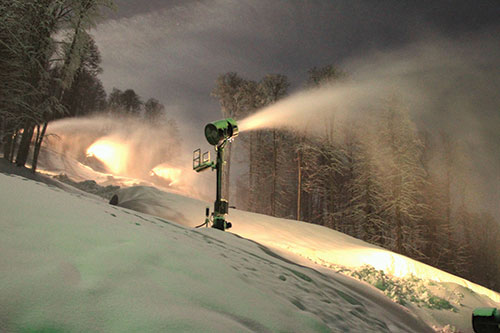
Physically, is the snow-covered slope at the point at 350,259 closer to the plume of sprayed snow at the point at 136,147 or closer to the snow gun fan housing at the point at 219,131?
the snow gun fan housing at the point at 219,131

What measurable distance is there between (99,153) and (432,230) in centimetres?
3659

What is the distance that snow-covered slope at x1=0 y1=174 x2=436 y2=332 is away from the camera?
128cm

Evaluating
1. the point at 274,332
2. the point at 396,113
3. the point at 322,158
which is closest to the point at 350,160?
the point at 322,158

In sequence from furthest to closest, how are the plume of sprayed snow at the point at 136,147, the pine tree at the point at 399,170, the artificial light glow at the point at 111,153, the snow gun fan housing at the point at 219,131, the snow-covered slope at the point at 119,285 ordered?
the artificial light glow at the point at 111,153, the plume of sprayed snow at the point at 136,147, the pine tree at the point at 399,170, the snow gun fan housing at the point at 219,131, the snow-covered slope at the point at 119,285

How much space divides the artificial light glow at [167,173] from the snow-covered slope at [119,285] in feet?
119

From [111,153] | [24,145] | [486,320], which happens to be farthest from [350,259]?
[111,153]

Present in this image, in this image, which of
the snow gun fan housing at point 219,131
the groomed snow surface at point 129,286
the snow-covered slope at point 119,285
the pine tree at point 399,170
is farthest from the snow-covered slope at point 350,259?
the pine tree at point 399,170

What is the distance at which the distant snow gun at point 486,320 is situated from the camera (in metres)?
1.37

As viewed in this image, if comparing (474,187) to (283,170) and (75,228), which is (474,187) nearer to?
(283,170)

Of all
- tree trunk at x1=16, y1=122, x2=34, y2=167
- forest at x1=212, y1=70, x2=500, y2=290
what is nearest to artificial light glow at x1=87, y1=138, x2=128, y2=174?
forest at x1=212, y1=70, x2=500, y2=290

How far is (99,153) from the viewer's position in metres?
35.9

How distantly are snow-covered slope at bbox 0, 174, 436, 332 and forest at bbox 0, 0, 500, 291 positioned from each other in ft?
41.6

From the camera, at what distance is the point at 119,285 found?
1.55 m

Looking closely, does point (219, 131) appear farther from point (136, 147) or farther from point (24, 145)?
point (136, 147)
